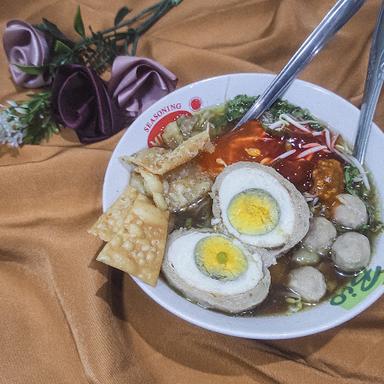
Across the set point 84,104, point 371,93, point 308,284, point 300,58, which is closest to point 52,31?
point 84,104

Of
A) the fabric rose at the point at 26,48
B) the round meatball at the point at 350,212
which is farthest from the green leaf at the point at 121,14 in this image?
the round meatball at the point at 350,212

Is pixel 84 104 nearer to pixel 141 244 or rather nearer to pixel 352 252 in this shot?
pixel 141 244

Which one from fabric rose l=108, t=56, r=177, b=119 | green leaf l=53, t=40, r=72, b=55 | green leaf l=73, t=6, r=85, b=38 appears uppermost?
green leaf l=73, t=6, r=85, b=38

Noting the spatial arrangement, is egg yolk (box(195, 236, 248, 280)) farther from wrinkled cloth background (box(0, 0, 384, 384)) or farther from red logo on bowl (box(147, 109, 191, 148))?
red logo on bowl (box(147, 109, 191, 148))

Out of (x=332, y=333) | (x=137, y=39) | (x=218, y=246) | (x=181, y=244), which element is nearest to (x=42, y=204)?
(x=181, y=244)

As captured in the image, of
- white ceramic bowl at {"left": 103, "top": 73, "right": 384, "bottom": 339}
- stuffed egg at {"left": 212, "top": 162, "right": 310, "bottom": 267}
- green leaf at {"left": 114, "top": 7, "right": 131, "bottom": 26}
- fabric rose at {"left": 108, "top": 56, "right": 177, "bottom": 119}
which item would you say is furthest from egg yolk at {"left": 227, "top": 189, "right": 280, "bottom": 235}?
green leaf at {"left": 114, "top": 7, "right": 131, "bottom": 26}

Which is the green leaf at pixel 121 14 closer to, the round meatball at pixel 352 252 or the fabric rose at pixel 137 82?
the fabric rose at pixel 137 82
